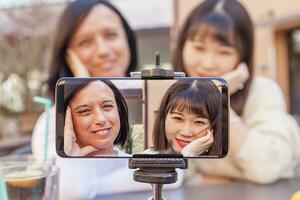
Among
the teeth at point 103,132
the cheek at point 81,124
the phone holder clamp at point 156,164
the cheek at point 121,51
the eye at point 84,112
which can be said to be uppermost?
the cheek at point 121,51

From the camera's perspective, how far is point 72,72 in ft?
2.24

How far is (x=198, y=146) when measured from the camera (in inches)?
13.5

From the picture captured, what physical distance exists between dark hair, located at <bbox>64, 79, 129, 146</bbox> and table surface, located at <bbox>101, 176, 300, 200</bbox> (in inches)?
8.4

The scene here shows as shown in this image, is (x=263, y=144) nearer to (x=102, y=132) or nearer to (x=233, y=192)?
(x=233, y=192)

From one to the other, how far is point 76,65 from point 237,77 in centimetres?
29

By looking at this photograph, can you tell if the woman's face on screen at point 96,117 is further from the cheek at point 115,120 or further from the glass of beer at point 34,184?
the glass of beer at point 34,184

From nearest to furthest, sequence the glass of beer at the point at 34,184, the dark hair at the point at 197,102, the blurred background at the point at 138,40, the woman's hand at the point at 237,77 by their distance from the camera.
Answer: the dark hair at the point at 197,102 → the glass of beer at the point at 34,184 → the woman's hand at the point at 237,77 → the blurred background at the point at 138,40

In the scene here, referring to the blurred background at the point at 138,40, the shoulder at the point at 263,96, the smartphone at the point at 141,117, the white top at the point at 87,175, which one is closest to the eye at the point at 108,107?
the smartphone at the point at 141,117

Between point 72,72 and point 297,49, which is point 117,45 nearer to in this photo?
point 72,72

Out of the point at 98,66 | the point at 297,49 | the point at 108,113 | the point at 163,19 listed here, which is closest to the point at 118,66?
the point at 98,66

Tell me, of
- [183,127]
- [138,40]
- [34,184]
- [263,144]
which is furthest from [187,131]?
[138,40]

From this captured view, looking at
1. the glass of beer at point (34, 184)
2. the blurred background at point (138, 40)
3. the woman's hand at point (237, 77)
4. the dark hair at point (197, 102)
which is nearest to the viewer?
the dark hair at point (197, 102)

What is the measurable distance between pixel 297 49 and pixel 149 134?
141 inches

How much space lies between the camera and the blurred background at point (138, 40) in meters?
1.30
